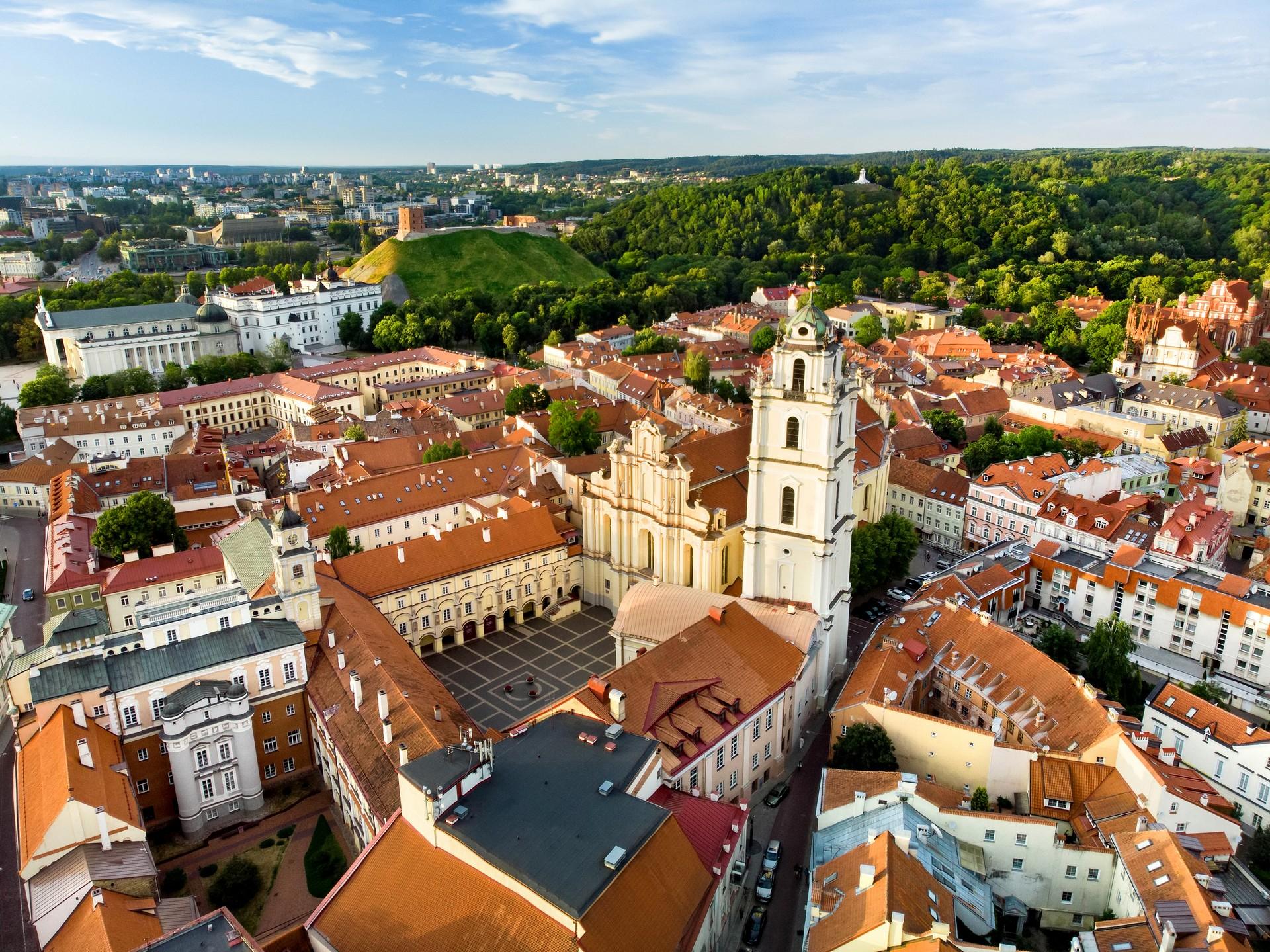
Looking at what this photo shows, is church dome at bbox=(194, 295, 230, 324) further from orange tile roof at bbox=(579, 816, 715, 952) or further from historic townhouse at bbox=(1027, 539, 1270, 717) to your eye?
orange tile roof at bbox=(579, 816, 715, 952)

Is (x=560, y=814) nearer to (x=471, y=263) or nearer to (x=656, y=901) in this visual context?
(x=656, y=901)

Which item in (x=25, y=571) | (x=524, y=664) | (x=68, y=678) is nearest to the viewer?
(x=68, y=678)

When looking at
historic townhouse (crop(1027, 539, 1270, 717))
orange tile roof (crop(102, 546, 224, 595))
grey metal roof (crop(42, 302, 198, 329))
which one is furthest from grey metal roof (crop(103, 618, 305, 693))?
grey metal roof (crop(42, 302, 198, 329))

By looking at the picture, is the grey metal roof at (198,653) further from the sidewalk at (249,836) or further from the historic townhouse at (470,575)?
the historic townhouse at (470,575)

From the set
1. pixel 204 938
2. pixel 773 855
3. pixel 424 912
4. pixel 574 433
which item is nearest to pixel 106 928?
pixel 204 938

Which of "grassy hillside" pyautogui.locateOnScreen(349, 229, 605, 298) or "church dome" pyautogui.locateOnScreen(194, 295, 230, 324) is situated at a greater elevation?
"grassy hillside" pyautogui.locateOnScreen(349, 229, 605, 298)

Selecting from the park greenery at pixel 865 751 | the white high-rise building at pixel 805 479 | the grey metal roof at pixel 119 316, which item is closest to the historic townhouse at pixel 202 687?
the white high-rise building at pixel 805 479

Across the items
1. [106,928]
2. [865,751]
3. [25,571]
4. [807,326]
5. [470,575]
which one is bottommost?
[25,571]
